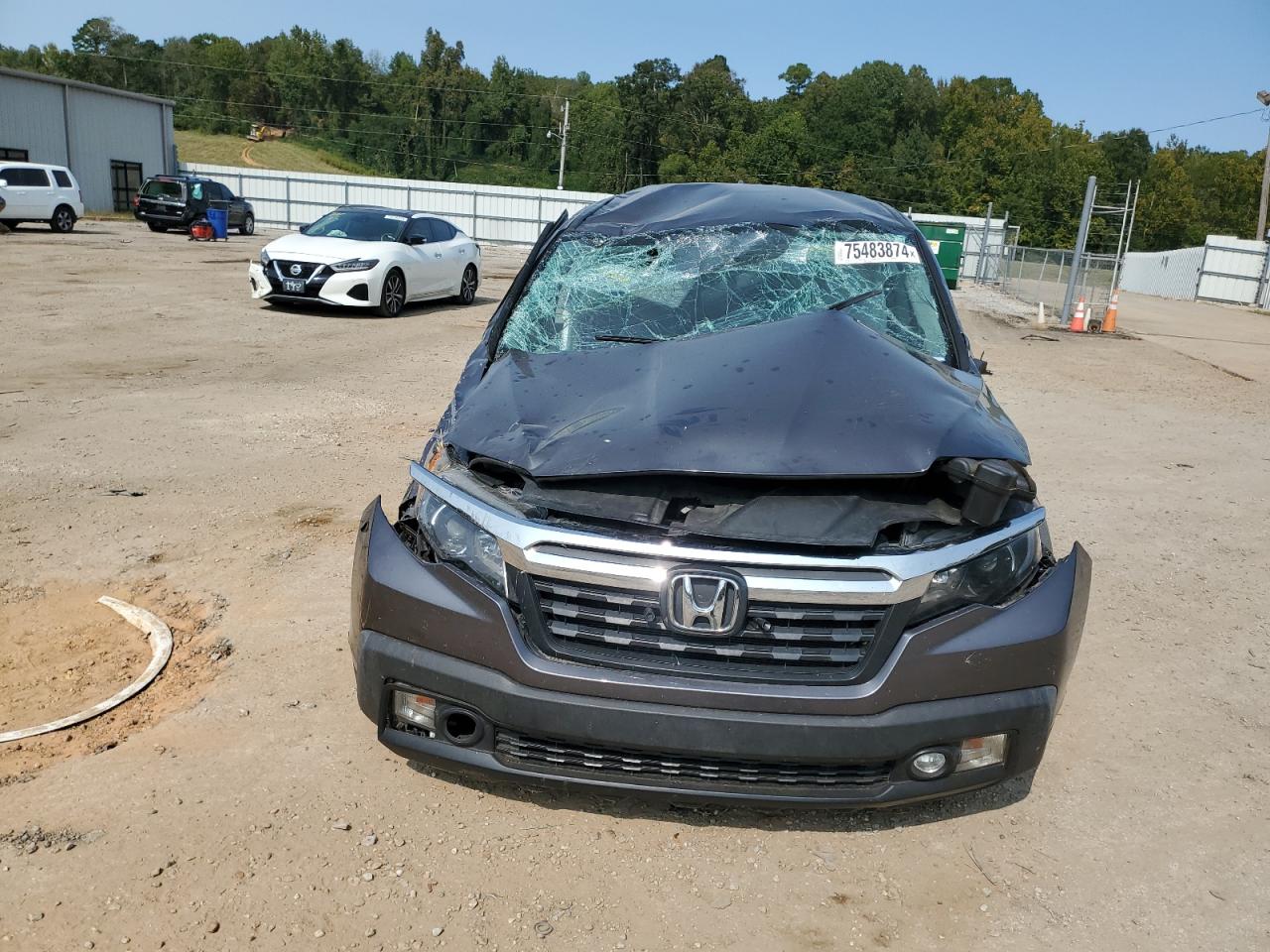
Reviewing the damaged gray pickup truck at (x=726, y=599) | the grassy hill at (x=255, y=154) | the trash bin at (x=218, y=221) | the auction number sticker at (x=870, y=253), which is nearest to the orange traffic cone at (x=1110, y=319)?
the auction number sticker at (x=870, y=253)

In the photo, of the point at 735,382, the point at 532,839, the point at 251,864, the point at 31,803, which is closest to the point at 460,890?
the point at 532,839

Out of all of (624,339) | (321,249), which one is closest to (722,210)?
(624,339)

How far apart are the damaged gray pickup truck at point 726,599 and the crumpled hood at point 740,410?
1 cm

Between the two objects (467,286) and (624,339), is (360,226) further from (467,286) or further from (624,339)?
(624,339)

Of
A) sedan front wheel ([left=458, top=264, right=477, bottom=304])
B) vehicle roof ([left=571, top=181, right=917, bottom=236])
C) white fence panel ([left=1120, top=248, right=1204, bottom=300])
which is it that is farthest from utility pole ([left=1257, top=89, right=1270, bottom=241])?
vehicle roof ([left=571, top=181, right=917, bottom=236])

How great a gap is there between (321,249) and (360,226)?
0.86 meters

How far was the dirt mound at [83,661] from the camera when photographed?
10.3 feet

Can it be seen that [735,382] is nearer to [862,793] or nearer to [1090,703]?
[862,793]

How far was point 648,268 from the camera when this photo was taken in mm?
4094

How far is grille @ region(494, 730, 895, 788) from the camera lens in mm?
2488

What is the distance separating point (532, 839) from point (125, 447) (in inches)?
193

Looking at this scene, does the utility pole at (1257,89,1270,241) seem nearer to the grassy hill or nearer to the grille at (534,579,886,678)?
the grille at (534,579,886,678)

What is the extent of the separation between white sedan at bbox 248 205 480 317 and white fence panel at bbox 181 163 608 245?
1079 inches

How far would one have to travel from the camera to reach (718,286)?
4.01 m
